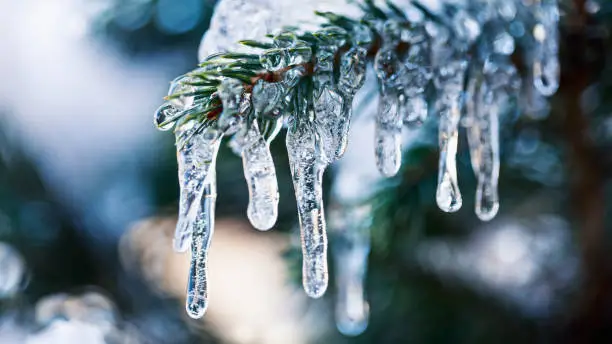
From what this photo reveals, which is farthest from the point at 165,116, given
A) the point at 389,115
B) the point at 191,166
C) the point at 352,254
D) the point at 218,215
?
the point at 218,215

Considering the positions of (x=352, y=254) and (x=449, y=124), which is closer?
(x=449, y=124)

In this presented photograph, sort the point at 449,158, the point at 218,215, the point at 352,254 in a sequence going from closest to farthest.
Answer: the point at 449,158, the point at 352,254, the point at 218,215

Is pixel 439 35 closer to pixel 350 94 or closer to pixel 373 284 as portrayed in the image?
pixel 350 94

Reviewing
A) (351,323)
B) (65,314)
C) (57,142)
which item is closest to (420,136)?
(351,323)

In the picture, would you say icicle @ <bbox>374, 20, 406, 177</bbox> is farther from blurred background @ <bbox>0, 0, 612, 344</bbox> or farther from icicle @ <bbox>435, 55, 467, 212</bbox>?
blurred background @ <bbox>0, 0, 612, 344</bbox>

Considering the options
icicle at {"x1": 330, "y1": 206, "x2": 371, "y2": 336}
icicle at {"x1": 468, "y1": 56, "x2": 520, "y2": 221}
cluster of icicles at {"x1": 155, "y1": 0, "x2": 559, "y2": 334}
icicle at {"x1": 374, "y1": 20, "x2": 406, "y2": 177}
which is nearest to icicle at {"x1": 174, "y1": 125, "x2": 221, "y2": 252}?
cluster of icicles at {"x1": 155, "y1": 0, "x2": 559, "y2": 334}

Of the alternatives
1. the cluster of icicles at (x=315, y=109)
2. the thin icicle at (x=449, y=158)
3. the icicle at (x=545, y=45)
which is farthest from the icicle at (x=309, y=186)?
the icicle at (x=545, y=45)

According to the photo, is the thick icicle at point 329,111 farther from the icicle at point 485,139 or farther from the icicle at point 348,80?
the icicle at point 485,139

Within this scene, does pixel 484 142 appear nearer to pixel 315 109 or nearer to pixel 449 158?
pixel 449 158
